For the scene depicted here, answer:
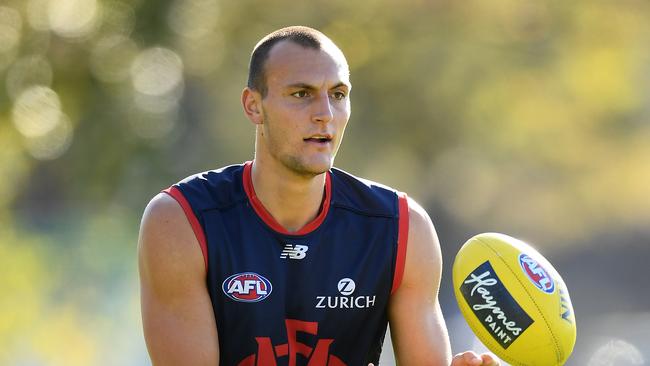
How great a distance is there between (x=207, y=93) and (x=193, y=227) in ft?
30.9

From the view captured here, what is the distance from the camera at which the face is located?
445 cm

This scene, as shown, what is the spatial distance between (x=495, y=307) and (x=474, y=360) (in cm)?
31

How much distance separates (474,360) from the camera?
392cm

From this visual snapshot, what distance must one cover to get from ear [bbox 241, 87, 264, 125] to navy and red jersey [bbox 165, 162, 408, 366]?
0.98 feet

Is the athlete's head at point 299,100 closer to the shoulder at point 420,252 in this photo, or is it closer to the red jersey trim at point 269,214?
the red jersey trim at point 269,214

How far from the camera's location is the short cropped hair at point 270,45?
4652mm

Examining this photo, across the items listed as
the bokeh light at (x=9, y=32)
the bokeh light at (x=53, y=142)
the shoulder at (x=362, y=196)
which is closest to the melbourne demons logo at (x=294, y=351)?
the shoulder at (x=362, y=196)

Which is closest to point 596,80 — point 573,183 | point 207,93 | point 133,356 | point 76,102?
point 573,183

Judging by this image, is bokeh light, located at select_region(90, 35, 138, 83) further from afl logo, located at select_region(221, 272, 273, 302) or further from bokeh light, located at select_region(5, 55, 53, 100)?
afl logo, located at select_region(221, 272, 273, 302)

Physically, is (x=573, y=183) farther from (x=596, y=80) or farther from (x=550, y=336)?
(x=550, y=336)

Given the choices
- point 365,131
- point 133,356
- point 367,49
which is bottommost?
point 133,356

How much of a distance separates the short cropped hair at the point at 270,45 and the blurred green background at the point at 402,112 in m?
6.93

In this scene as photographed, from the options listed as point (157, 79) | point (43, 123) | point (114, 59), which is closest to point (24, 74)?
point (43, 123)

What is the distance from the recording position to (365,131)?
14492 millimetres
